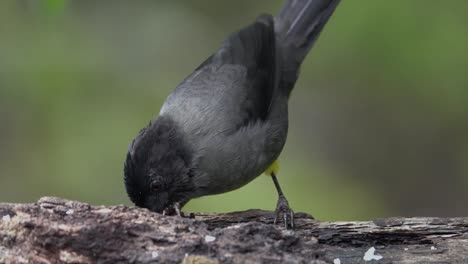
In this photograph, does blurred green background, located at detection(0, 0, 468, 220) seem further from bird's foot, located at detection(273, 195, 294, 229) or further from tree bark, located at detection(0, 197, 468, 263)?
tree bark, located at detection(0, 197, 468, 263)

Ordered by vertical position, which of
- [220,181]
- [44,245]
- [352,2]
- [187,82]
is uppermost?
[352,2]

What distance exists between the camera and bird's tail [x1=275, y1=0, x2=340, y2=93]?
20.8 feet

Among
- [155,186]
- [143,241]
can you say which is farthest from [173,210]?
[143,241]

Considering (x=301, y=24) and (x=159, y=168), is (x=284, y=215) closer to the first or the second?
(x=159, y=168)

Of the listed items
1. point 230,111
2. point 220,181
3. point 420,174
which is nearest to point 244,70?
point 230,111

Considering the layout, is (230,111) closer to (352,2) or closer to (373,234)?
(373,234)

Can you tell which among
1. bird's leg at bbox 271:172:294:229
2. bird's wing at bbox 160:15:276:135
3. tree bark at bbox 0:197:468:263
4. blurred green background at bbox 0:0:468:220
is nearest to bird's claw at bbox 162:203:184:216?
bird's wing at bbox 160:15:276:135

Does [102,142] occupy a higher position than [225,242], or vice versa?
[102,142]

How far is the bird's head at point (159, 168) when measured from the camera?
4.62 meters

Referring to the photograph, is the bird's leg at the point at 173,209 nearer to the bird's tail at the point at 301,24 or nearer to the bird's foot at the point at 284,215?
the bird's foot at the point at 284,215

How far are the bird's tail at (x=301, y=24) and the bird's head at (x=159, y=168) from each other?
1.65 metres

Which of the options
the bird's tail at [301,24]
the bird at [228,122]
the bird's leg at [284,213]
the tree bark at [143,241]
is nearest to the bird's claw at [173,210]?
the bird at [228,122]

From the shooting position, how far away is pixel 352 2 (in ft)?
24.2

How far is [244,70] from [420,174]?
3075 mm
